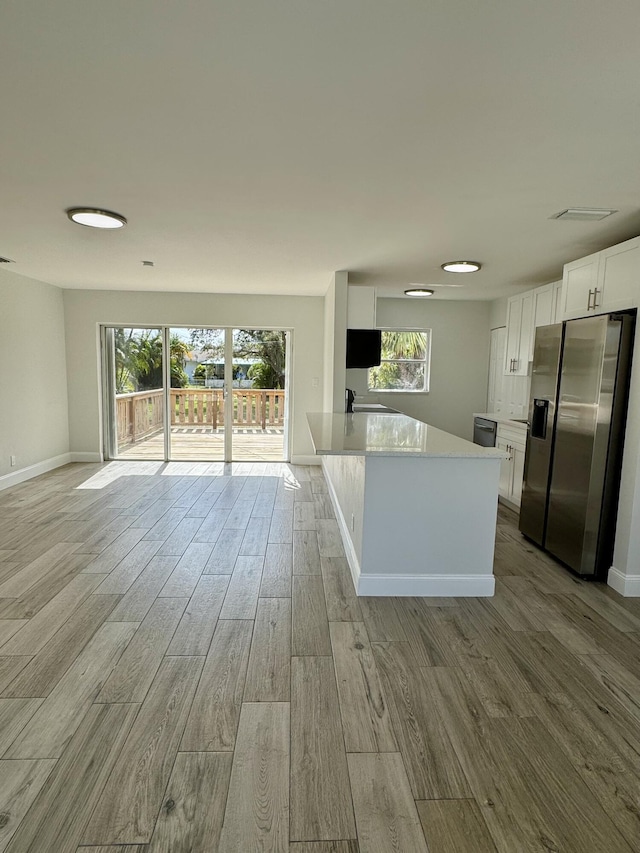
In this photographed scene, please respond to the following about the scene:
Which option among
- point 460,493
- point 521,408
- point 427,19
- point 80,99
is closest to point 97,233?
point 80,99

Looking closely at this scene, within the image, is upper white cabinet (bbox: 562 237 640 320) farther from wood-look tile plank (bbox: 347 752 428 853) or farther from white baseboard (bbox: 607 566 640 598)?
wood-look tile plank (bbox: 347 752 428 853)

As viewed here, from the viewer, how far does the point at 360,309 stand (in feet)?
15.8

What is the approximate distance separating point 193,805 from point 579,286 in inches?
152

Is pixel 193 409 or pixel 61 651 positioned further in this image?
pixel 193 409

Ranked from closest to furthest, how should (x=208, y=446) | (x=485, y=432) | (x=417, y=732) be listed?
(x=417, y=732) < (x=485, y=432) < (x=208, y=446)

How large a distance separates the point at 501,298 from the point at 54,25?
19.3 feet

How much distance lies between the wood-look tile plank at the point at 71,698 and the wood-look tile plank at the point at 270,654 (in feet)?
2.09

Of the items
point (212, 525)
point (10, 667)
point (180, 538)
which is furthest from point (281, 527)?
point (10, 667)

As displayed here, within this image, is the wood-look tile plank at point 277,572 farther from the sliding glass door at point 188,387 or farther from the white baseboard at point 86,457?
the white baseboard at point 86,457

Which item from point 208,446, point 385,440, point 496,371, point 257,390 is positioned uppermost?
point 496,371

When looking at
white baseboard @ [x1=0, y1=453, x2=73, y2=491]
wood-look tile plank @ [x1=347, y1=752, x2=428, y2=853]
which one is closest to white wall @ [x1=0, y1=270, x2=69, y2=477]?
white baseboard @ [x1=0, y1=453, x2=73, y2=491]

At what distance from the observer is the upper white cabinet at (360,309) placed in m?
4.79

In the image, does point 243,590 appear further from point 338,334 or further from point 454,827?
point 338,334

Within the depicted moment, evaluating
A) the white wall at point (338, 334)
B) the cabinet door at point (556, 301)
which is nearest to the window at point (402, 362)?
the white wall at point (338, 334)
